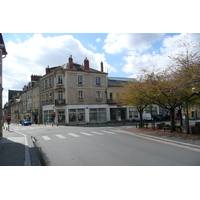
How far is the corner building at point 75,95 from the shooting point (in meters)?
32.8

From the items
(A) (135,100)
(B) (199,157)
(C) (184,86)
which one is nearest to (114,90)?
(A) (135,100)

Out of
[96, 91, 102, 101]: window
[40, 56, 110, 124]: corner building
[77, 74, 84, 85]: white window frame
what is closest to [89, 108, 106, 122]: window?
[40, 56, 110, 124]: corner building

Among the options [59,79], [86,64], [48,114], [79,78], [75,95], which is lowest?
[48,114]

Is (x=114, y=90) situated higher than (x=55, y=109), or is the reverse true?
(x=114, y=90)

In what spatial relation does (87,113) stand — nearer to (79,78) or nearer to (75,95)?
(75,95)

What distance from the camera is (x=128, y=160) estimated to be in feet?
22.0

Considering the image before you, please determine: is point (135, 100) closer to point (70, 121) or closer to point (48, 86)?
point (70, 121)

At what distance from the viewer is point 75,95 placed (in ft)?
109

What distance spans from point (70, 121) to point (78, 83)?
7.05 meters

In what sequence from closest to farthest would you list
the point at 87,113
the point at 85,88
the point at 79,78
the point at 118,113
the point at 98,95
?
the point at 87,113 < the point at 79,78 < the point at 85,88 < the point at 98,95 < the point at 118,113

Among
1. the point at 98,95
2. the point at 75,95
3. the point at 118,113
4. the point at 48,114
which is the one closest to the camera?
the point at 75,95

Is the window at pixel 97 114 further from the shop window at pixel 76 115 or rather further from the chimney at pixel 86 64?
the chimney at pixel 86 64

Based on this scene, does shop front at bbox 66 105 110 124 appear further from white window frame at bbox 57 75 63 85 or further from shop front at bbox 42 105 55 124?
white window frame at bbox 57 75 63 85

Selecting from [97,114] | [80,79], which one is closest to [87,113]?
[97,114]
